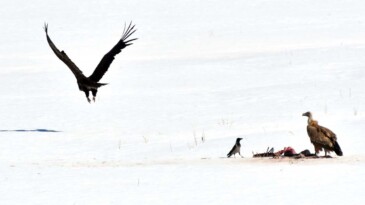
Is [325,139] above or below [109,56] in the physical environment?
below

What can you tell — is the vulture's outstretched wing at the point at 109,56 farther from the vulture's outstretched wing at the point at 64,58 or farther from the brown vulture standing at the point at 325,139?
the brown vulture standing at the point at 325,139

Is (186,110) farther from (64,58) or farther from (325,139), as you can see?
(325,139)

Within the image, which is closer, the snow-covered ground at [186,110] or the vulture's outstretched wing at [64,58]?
the snow-covered ground at [186,110]

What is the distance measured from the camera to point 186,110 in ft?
51.7

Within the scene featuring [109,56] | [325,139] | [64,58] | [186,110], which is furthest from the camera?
[186,110]

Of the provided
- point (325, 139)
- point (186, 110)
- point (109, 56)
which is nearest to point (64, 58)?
point (109, 56)

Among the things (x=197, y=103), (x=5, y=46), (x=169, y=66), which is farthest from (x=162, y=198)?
(x=5, y=46)

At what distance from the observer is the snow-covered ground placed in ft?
28.2

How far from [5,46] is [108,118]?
14.8 metres

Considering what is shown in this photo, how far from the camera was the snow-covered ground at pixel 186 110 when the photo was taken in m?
8.58

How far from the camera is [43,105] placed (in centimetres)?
1741

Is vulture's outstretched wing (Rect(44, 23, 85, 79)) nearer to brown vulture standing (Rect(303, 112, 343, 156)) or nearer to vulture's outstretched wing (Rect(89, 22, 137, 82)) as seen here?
vulture's outstretched wing (Rect(89, 22, 137, 82))

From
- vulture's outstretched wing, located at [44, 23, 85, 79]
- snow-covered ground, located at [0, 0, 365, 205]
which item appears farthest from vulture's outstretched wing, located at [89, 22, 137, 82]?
snow-covered ground, located at [0, 0, 365, 205]

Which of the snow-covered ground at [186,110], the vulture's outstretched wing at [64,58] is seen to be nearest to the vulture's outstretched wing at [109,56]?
the vulture's outstretched wing at [64,58]
